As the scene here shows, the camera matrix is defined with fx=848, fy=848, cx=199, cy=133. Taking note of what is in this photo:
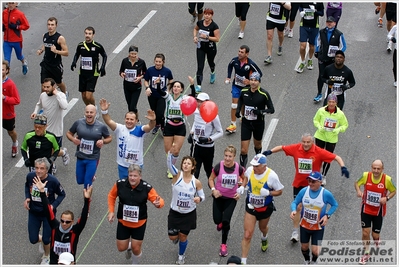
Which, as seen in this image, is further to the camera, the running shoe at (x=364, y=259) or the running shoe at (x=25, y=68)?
the running shoe at (x=25, y=68)

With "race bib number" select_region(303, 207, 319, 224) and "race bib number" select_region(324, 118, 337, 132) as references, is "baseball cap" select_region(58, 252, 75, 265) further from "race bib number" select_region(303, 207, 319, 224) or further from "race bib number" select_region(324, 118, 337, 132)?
"race bib number" select_region(324, 118, 337, 132)

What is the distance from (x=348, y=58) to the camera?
64.0 ft

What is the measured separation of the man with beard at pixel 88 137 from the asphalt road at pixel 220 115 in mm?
904

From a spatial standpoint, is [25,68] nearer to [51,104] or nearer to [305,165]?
Result: [51,104]

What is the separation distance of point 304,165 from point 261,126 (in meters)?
1.84

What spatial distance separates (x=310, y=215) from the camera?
1219 cm

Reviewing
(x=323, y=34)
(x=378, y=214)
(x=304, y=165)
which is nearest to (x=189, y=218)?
(x=304, y=165)

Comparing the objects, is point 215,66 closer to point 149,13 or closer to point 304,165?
point 149,13

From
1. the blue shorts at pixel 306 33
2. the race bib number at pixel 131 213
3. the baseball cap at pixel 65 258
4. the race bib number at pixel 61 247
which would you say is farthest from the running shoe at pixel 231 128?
the baseball cap at pixel 65 258

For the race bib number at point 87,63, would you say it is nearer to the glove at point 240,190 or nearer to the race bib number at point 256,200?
the glove at point 240,190

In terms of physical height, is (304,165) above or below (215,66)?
above

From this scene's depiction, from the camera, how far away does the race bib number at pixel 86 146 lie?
1366 cm

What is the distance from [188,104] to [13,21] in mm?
5670

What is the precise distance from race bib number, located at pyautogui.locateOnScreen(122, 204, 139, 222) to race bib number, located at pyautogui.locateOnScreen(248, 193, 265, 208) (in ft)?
5.58
